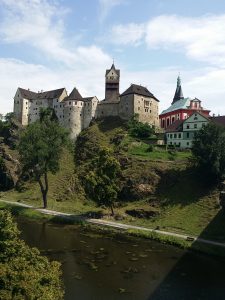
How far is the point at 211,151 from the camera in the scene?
279 ft

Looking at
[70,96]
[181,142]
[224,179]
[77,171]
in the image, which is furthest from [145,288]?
[70,96]

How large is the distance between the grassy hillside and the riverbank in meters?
3.54

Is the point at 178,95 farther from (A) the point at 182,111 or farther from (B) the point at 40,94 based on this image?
(B) the point at 40,94

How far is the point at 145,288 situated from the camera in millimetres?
45094

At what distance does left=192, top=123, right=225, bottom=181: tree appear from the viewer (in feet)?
280

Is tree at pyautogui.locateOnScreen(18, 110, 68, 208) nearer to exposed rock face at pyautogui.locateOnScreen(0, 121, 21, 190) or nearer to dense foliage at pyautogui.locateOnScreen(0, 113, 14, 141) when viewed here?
exposed rock face at pyautogui.locateOnScreen(0, 121, 21, 190)

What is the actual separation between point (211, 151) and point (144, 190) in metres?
17.8

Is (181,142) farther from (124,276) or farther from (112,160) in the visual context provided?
(124,276)

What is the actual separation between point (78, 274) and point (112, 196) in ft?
114

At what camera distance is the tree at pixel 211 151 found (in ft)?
280

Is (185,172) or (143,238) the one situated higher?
(185,172)

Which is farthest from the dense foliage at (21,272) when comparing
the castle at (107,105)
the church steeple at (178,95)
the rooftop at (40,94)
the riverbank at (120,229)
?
the church steeple at (178,95)

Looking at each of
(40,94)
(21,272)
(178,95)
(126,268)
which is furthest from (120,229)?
(178,95)

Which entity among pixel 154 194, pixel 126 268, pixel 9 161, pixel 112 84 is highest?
pixel 112 84
